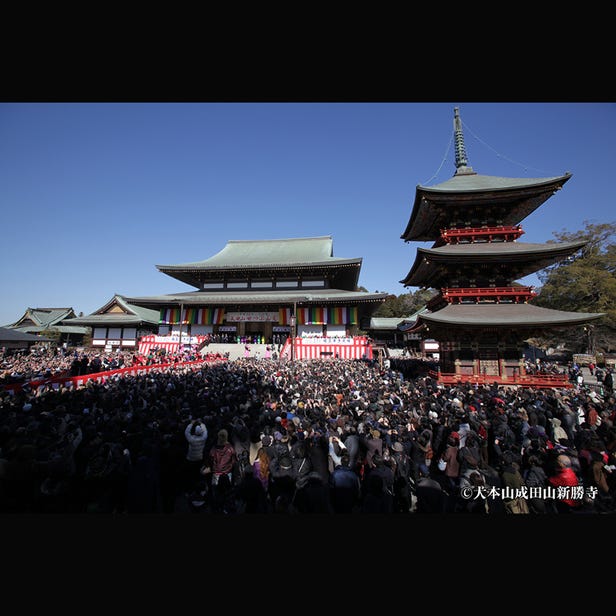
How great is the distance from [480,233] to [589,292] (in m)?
20.8

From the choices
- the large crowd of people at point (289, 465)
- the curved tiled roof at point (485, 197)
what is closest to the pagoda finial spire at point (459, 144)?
the curved tiled roof at point (485, 197)

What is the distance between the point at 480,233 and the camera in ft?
51.1

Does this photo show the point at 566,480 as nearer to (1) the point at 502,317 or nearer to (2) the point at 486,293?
(1) the point at 502,317

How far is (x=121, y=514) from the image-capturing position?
4.02m

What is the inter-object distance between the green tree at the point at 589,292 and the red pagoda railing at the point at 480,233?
1698 cm

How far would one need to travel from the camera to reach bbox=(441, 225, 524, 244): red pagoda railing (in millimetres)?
15281

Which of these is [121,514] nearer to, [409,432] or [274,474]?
[274,474]

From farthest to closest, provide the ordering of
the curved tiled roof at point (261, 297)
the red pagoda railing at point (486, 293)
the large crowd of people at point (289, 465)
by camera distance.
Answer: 1. the curved tiled roof at point (261, 297)
2. the red pagoda railing at point (486, 293)
3. the large crowd of people at point (289, 465)

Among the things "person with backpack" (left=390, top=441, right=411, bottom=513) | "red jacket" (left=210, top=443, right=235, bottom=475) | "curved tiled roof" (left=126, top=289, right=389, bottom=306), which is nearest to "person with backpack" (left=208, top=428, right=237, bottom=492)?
"red jacket" (left=210, top=443, right=235, bottom=475)

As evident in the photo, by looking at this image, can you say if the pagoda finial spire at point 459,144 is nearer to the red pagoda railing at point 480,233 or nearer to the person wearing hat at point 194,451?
the red pagoda railing at point 480,233

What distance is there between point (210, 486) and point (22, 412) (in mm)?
5353

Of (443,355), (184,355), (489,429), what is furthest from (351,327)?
(489,429)

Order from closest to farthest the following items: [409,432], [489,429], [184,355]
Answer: [409,432] → [489,429] → [184,355]

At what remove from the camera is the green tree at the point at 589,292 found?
26.0 metres
